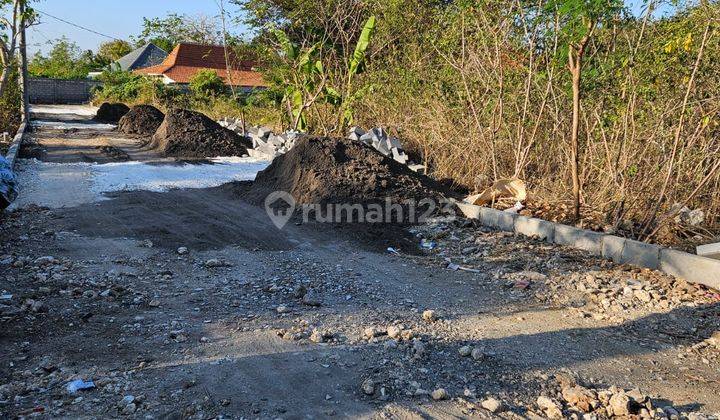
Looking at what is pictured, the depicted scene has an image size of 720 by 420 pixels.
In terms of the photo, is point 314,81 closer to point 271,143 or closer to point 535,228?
point 271,143

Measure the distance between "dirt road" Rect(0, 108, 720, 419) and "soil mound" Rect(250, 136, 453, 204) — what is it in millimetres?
902

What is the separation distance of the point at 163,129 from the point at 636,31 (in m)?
12.9

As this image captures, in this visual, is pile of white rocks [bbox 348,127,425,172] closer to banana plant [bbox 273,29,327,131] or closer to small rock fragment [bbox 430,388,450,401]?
banana plant [bbox 273,29,327,131]

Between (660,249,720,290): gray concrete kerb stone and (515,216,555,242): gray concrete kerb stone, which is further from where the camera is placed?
(515,216,555,242): gray concrete kerb stone

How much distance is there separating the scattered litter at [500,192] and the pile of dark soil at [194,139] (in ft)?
29.3

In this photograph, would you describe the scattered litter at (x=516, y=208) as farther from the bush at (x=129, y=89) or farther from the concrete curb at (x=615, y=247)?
the bush at (x=129, y=89)

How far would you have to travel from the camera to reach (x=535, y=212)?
7.73m

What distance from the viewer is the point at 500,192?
8.33 metres

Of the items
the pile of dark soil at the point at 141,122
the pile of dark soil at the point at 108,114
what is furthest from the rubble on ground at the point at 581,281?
the pile of dark soil at the point at 108,114

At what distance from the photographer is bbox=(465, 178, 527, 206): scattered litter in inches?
322

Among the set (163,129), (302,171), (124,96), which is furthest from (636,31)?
(124,96)

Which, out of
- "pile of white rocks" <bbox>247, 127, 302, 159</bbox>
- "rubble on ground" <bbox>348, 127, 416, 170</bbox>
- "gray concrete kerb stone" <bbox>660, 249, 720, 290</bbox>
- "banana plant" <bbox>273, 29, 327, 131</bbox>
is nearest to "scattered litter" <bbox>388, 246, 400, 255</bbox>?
"gray concrete kerb stone" <bbox>660, 249, 720, 290</bbox>

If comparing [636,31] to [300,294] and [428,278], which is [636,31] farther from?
[300,294]

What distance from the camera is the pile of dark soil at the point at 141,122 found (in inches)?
825
